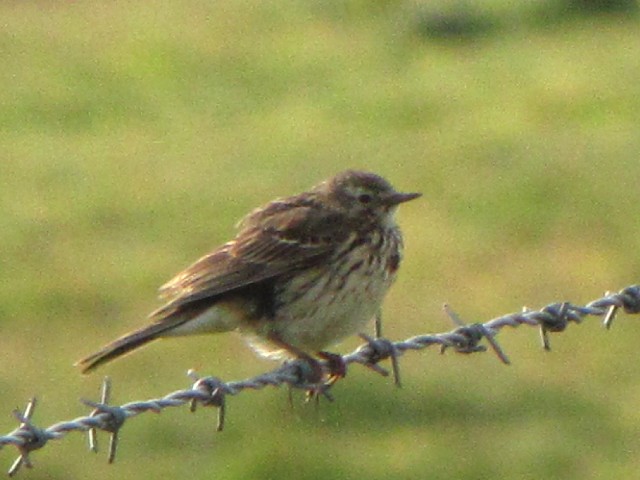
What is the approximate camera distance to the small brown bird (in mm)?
8883

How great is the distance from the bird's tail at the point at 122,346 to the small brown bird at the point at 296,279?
0.02 m

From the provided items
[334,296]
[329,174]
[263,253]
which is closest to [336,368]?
[334,296]

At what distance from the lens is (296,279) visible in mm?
9125

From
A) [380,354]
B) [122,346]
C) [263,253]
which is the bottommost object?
[380,354]

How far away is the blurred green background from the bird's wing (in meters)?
3.58

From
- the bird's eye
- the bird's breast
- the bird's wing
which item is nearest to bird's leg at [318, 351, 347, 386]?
the bird's breast

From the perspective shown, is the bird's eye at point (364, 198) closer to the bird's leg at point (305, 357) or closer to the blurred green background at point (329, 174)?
the bird's leg at point (305, 357)

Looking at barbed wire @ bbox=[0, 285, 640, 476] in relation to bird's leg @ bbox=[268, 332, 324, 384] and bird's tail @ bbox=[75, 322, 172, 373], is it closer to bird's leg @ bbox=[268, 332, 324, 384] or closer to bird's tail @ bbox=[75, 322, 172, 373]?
bird's leg @ bbox=[268, 332, 324, 384]

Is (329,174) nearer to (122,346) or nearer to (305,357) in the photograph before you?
(305,357)

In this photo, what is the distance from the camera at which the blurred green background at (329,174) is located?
44.1ft

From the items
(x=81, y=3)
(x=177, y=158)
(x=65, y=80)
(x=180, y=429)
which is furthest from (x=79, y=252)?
(x=81, y=3)

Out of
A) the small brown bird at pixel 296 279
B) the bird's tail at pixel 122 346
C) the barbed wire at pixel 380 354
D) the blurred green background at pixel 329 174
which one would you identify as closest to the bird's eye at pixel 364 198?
the small brown bird at pixel 296 279

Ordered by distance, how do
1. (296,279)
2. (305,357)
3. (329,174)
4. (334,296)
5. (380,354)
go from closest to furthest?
(380,354)
(305,357)
(334,296)
(296,279)
(329,174)

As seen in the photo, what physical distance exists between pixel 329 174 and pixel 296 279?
35.3 ft
